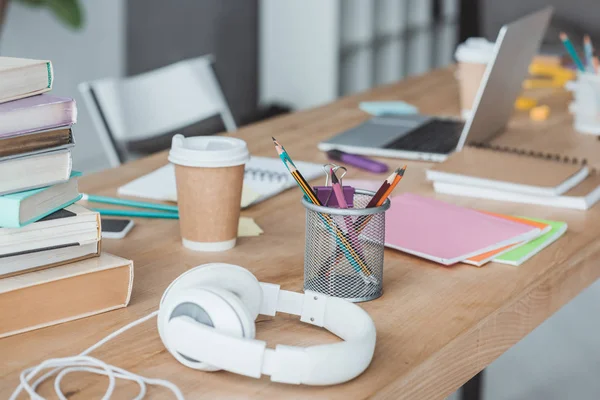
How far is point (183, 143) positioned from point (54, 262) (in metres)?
0.24

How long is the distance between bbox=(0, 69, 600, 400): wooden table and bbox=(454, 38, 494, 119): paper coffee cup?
53 cm

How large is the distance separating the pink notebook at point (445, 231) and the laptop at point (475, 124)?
34 cm

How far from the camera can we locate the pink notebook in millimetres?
1113

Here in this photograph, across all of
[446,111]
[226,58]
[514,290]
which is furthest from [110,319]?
[226,58]

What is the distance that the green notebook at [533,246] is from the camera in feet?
3.64

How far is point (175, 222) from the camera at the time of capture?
4.05 feet

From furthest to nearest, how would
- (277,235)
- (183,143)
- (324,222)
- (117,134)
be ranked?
(117,134)
(277,235)
(183,143)
(324,222)

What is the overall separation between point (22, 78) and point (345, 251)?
378 millimetres

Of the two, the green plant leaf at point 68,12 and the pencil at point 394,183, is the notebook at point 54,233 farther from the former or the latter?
the green plant leaf at point 68,12

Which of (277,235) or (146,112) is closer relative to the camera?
(277,235)

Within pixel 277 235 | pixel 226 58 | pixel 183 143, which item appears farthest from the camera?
pixel 226 58

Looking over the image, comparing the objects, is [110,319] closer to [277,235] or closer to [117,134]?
[277,235]

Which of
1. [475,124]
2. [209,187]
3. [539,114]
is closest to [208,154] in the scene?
[209,187]

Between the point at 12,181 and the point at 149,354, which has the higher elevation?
the point at 12,181
